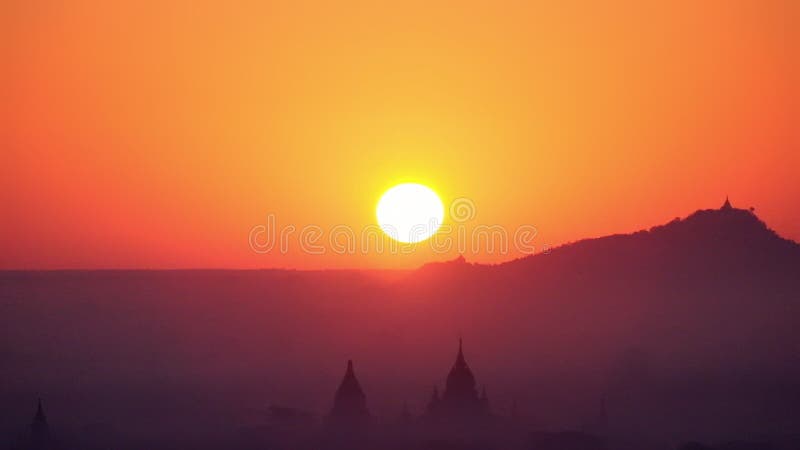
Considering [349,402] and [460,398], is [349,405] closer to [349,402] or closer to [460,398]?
[349,402]

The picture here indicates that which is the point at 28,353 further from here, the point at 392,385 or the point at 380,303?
the point at 392,385

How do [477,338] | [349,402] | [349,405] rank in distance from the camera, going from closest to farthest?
1. [349,402]
2. [349,405]
3. [477,338]

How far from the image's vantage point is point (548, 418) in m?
108

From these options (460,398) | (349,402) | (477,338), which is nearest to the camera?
(460,398)

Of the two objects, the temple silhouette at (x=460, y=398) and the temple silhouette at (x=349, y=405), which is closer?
the temple silhouette at (x=460, y=398)

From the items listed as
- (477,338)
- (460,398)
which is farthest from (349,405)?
(477,338)

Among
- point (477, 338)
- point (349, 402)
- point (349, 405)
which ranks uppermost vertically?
point (477, 338)

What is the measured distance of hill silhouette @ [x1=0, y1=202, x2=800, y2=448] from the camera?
12662cm

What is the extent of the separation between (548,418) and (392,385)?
80.8 ft

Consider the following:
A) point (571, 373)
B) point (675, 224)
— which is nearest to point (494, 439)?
point (571, 373)

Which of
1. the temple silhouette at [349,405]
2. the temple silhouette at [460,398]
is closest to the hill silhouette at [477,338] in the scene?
the temple silhouette at [349,405]

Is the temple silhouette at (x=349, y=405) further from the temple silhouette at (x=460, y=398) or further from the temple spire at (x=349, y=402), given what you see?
the temple silhouette at (x=460, y=398)

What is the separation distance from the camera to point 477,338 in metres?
157

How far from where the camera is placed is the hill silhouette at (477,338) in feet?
415
